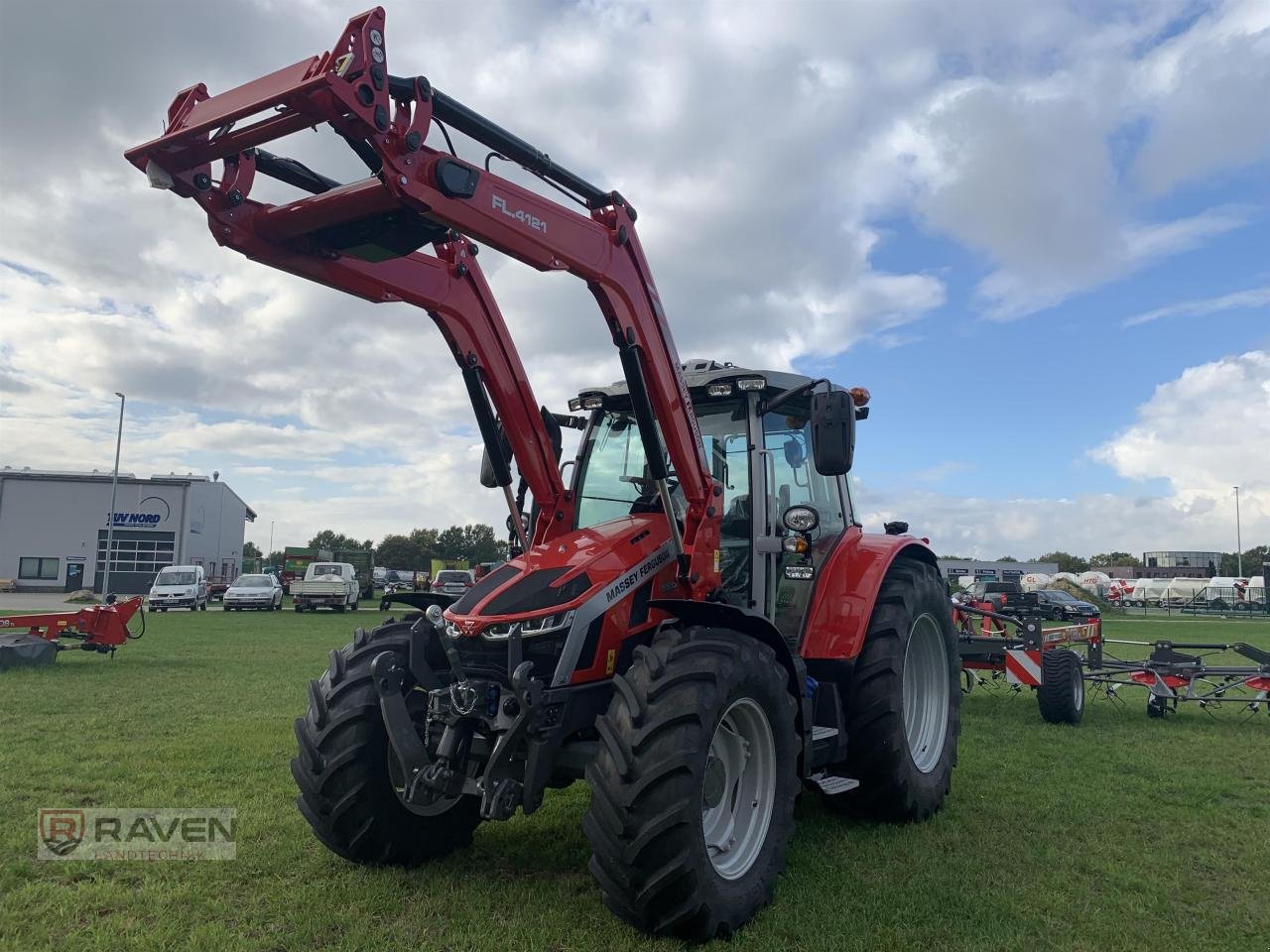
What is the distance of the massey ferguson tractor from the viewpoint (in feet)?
12.2

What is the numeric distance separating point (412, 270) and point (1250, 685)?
30.8 ft

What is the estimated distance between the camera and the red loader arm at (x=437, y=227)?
11.8 ft

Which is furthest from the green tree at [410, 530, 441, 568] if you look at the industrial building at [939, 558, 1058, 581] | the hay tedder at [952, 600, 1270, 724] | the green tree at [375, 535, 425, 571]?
the hay tedder at [952, 600, 1270, 724]

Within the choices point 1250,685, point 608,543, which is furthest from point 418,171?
point 1250,685

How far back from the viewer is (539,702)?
4039 mm

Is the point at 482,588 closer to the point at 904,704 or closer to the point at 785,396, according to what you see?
the point at 785,396

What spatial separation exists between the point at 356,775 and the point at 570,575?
1.42 metres

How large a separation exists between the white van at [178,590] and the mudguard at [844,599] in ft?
99.4

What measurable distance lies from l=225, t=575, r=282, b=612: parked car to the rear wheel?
27.9 meters

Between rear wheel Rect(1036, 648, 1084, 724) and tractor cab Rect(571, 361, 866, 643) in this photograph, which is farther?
rear wheel Rect(1036, 648, 1084, 724)

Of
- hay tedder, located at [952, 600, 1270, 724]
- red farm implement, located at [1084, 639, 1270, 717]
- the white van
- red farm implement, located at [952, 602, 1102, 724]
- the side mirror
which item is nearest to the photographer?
the side mirror

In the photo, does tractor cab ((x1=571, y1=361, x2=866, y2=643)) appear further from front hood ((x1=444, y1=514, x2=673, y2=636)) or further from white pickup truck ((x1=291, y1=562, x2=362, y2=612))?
white pickup truck ((x1=291, y1=562, x2=362, y2=612))

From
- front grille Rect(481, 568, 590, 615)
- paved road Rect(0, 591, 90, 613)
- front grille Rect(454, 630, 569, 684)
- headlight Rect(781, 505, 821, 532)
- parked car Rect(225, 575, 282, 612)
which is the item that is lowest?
paved road Rect(0, 591, 90, 613)

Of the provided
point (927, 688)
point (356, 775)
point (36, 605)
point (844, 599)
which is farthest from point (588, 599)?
point (36, 605)
